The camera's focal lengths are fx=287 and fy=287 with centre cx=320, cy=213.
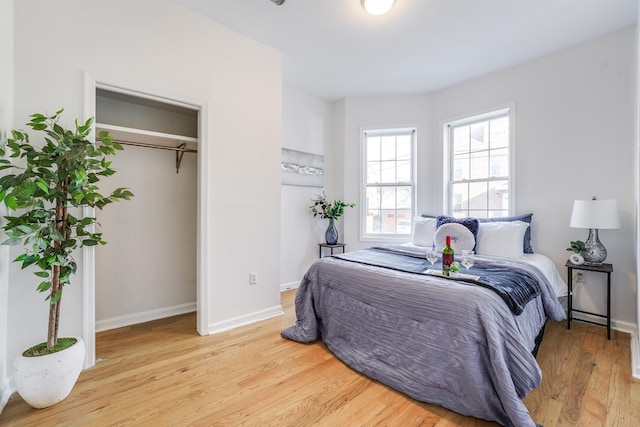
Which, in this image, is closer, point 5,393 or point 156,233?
point 5,393

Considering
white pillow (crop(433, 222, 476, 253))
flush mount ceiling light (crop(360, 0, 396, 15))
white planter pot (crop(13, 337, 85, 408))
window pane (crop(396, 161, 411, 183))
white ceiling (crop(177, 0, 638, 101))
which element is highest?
white ceiling (crop(177, 0, 638, 101))

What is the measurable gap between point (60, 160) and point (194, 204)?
1.54m

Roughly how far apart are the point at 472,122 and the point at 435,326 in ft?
10.0

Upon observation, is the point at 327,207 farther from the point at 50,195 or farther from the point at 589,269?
the point at 50,195

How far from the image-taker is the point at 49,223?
66.6 inches

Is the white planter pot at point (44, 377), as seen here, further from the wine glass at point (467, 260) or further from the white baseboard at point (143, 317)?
the wine glass at point (467, 260)

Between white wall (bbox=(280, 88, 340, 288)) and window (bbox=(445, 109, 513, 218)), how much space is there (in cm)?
175

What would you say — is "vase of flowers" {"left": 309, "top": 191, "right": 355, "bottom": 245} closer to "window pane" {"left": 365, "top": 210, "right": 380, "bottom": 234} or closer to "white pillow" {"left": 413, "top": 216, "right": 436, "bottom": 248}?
"window pane" {"left": 365, "top": 210, "right": 380, "bottom": 234}

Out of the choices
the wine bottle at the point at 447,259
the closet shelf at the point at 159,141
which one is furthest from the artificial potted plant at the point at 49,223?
the wine bottle at the point at 447,259

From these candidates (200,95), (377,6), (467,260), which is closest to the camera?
(467,260)

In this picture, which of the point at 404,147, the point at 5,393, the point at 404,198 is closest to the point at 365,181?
the point at 404,198

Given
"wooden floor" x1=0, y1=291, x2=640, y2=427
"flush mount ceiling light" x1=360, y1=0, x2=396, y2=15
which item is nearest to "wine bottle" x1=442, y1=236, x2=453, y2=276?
"wooden floor" x1=0, y1=291, x2=640, y2=427

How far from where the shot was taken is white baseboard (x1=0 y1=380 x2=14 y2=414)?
162 centimetres

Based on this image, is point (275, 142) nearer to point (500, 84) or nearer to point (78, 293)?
point (78, 293)
